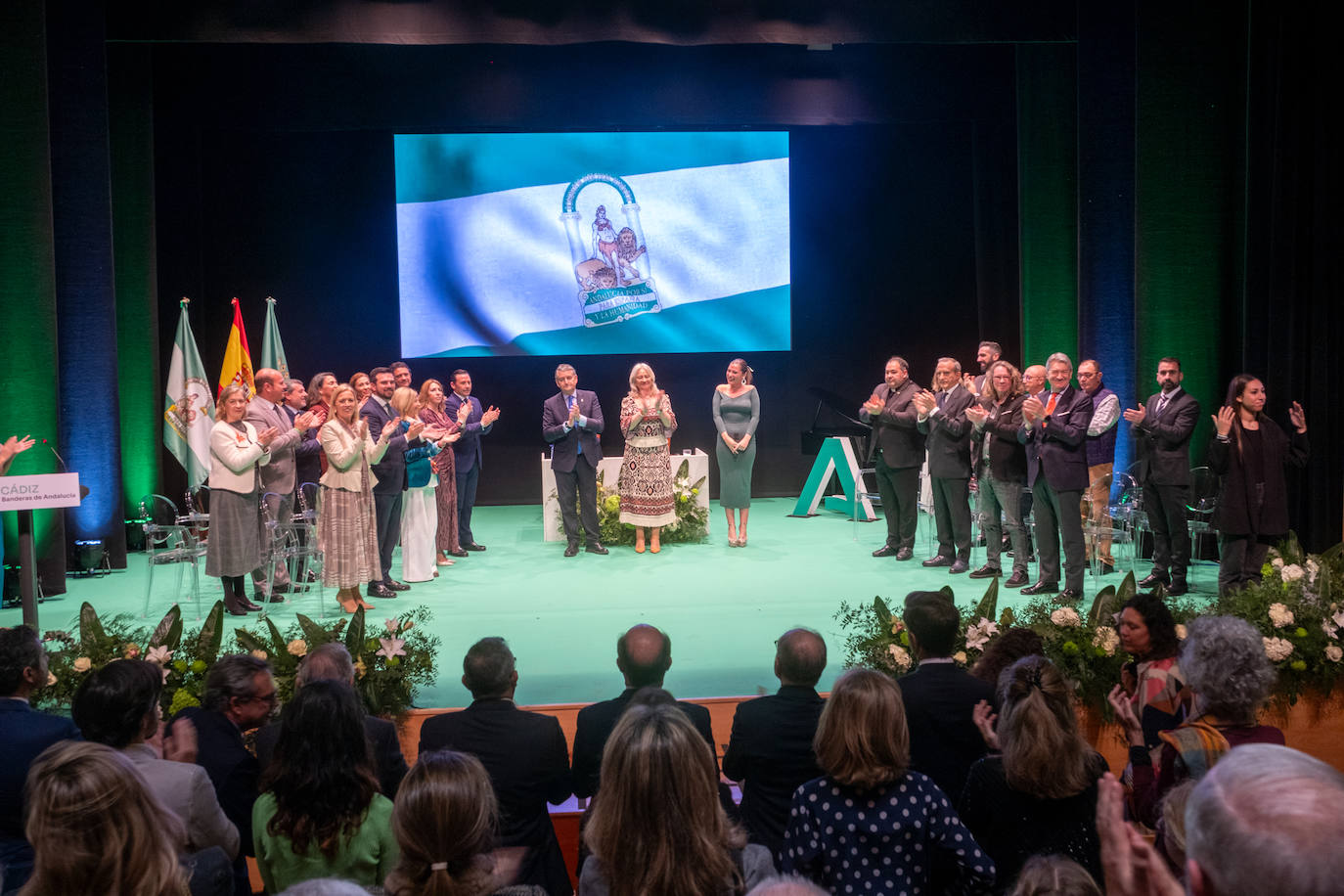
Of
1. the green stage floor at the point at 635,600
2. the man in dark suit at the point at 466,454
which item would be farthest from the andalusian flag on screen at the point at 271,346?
the green stage floor at the point at 635,600

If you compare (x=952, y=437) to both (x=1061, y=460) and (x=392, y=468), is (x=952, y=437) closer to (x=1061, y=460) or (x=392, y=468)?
(x=1061, y=460)

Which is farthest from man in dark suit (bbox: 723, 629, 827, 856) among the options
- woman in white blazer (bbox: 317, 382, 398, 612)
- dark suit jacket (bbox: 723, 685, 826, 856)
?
woman in white blazer (bbox: 317, 382, 398, 612)

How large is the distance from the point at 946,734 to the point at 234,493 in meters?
4.88

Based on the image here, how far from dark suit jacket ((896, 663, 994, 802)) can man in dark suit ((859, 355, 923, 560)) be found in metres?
5.33

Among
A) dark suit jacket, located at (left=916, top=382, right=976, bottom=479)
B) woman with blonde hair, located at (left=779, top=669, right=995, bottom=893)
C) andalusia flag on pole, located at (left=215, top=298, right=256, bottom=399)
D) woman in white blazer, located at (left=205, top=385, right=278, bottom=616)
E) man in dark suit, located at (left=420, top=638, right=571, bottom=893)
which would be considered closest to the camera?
woman with blonde hair, located at (left=779, top=669, right=995, bottom=893)

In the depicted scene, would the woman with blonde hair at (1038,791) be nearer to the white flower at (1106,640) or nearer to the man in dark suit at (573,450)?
the white flower at (1106,640)

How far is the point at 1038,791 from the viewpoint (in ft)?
8.21

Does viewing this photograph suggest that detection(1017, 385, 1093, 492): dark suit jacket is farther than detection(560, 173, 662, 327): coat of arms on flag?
No

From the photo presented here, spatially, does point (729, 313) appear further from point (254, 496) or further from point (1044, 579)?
point (254, 496)

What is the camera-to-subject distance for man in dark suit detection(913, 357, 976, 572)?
7.95 meters

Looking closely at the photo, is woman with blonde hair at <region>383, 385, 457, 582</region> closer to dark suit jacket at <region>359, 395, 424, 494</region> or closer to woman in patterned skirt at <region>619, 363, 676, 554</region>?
dark suit jacket at <region>359, 395, 424, 494</region>

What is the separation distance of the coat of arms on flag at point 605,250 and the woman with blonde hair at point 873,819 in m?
9.36

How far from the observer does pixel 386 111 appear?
429 inches

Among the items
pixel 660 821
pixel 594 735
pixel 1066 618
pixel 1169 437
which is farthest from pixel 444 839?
pixel 1169 437
